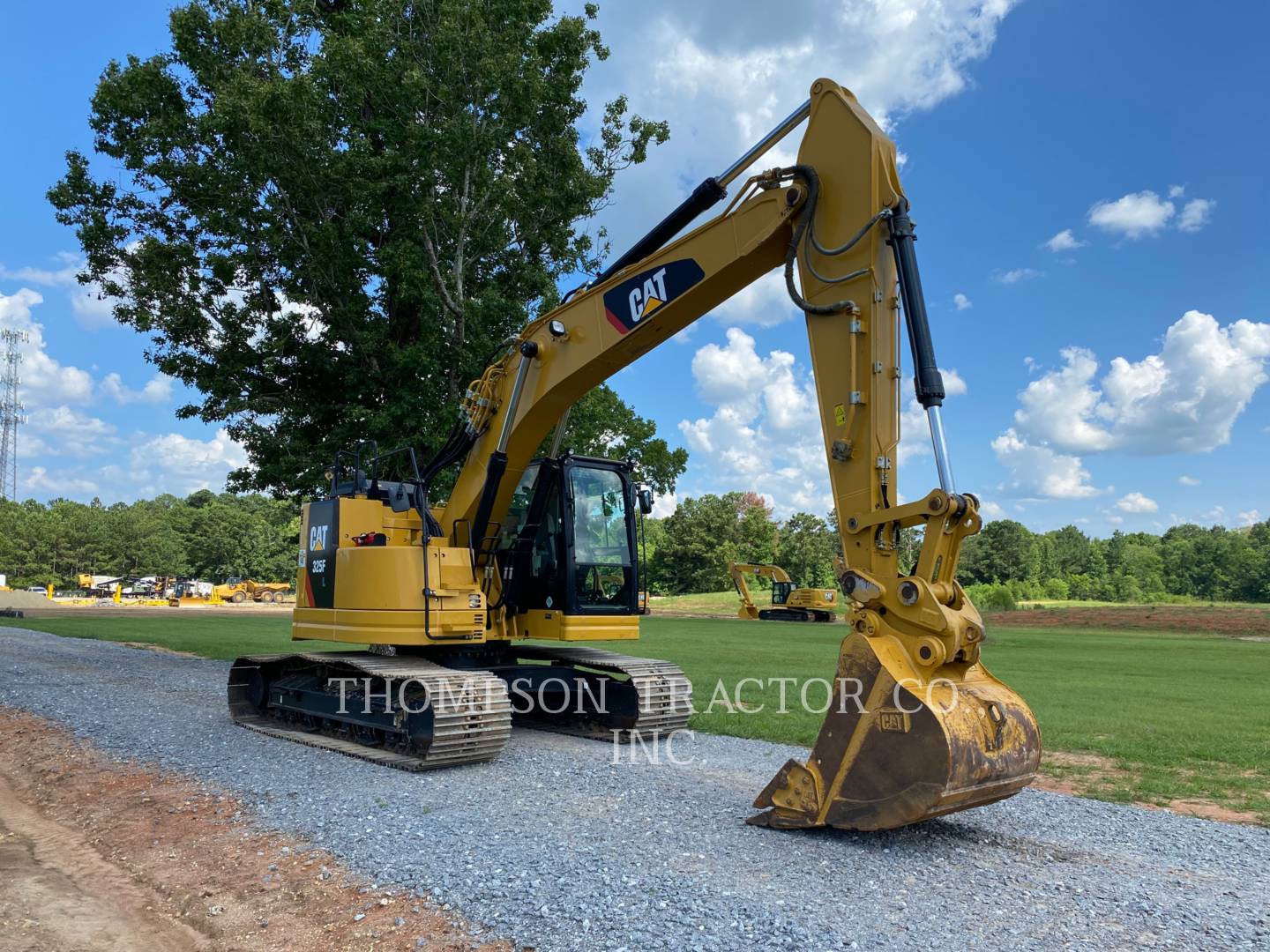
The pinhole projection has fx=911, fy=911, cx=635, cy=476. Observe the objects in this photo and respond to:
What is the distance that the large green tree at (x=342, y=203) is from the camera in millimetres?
15867

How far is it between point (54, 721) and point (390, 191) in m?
10.1

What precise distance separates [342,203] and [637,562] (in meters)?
9.87

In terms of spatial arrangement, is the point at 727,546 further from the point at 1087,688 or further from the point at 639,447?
the point at 1087,688

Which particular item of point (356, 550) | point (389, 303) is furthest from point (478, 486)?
point (389, 303)

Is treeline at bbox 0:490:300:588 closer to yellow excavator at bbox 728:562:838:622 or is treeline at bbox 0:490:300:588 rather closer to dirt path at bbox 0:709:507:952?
yellow excavator at bbox 728:562:838:622

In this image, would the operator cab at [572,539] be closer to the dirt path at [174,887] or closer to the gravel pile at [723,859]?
the gravel pile at [723,859]

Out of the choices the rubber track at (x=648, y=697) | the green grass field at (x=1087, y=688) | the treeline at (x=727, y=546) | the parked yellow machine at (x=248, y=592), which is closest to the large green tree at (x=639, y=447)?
the green grass field at (x=1087, y=688)

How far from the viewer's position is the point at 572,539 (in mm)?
9984

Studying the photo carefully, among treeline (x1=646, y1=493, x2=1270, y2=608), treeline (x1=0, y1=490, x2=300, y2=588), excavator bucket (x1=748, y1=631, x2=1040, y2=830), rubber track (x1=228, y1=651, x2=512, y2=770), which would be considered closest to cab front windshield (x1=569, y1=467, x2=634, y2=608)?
rubber track (x1=228, y1=651, x2=512, y2=770)

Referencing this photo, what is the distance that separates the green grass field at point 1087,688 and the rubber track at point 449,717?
3247 millimetres

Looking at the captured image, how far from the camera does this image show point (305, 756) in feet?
29.8

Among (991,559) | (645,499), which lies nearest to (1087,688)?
(645,499)

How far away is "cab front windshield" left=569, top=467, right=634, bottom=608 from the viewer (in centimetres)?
1003

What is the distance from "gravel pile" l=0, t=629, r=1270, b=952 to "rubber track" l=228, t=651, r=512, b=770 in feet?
0.63
